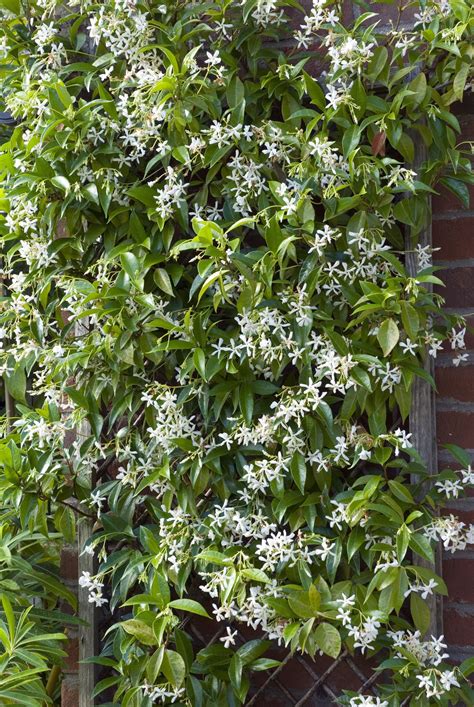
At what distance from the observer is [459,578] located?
1632 mm

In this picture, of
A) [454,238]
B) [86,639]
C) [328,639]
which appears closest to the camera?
[328,639]

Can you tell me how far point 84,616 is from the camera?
5.87 feet

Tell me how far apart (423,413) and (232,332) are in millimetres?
405

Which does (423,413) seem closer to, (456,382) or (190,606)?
(456,382)

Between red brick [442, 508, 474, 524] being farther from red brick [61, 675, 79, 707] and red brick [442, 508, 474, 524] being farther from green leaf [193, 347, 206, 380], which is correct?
red brick [61, 675, 79, 707]

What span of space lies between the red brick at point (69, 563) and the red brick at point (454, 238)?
1017mm

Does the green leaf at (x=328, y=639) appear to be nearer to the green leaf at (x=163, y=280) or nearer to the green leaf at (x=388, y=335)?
the green leaf at (x=388, y=335)

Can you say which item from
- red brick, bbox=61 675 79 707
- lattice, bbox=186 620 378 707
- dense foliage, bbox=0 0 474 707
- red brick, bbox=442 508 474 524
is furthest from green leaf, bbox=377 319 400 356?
red brick, bbox=61 675 79 707

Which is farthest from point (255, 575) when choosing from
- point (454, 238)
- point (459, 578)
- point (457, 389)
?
point (454, 238)

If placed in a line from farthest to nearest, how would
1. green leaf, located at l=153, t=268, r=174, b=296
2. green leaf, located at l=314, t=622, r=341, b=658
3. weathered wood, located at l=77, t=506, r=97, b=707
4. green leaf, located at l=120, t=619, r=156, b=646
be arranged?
weathered wood, located at l=77, t=506, r=97, b=707, green leaf, located at l=153, t=268, r=174, b=296, green leaf, located at l=120, t=619, r=156, b=646, green leaf, located at l=314, t=622, r=341, b=658

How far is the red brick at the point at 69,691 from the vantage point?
1830 mm

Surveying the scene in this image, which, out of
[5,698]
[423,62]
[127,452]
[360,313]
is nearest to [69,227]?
[127,452]

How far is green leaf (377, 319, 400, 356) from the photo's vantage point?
147 cm

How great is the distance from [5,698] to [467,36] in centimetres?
144
